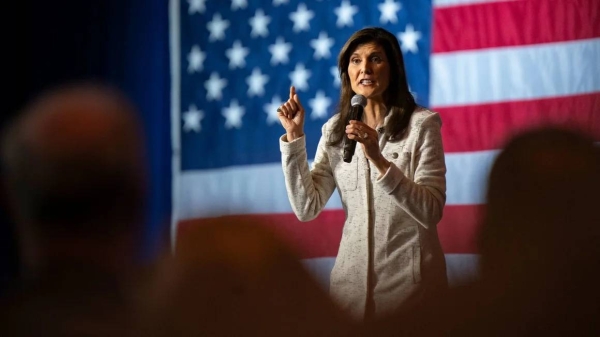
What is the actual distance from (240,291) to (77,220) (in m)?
0.15

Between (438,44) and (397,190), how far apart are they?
4.41 feet

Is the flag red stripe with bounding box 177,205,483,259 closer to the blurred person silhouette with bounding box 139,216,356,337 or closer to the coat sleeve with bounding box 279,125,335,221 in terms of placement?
the coat sleeve with bounding box 279,125,335,221

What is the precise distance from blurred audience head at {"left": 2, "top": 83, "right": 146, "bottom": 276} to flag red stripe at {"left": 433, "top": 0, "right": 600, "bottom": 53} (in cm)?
229

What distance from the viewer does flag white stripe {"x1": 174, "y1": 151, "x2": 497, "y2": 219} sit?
2.88 metres

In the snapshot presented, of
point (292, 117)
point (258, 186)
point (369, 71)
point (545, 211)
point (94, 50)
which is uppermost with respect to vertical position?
point (94, 50)

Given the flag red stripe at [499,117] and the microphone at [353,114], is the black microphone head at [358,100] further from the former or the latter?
the flag red stripe at [499,117]

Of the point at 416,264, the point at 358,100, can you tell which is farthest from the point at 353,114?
the point at 416,264

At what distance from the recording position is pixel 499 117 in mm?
2822

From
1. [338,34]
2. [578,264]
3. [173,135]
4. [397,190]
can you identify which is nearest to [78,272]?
[578,264]

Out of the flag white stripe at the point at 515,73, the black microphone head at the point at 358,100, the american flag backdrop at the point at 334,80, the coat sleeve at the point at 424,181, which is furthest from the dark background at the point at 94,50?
the coat sleeve at the point at 424,181

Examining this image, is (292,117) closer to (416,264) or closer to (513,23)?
(416,264)

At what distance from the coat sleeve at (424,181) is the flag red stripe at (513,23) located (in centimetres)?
111

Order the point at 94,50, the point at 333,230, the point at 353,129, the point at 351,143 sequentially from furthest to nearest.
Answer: the point at 94,50 < the point at 333,230 < the point at 351,143 < the point at 353,129

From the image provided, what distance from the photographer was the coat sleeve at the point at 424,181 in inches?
66.8
